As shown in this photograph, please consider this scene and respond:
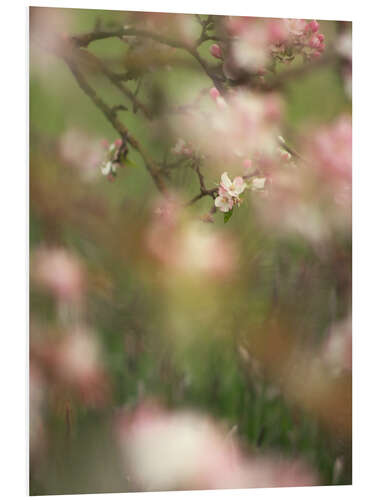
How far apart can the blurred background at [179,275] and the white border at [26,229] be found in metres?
0.04

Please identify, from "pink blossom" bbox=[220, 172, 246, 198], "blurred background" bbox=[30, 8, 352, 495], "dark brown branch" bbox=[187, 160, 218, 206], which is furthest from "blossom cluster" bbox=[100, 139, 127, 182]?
"pink blossom" bbox=[220, 172, 246, 198]

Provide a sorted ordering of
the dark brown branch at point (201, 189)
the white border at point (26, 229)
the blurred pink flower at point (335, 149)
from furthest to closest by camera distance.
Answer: the blurred pink flower at point (335, 149) → the dark brown branch at point (201, 189) → the white border at point (26, 229)

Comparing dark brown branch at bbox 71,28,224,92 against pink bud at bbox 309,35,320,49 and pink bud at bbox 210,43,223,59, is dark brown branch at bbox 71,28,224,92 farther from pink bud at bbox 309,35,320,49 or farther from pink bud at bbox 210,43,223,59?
pink bud at bbox 309,35,320,49

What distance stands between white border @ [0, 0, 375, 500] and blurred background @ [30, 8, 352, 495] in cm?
4

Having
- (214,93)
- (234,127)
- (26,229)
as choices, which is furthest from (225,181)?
(26,229)

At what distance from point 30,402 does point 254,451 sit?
0.77m

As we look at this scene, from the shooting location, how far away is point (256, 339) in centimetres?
273

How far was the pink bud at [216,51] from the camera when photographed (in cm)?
271

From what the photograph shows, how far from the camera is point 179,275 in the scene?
2678 millimetres

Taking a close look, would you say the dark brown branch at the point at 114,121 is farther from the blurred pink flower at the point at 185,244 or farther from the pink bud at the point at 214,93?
the pink bud at the point at 214,93

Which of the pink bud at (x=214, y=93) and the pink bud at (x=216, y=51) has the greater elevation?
the pink bud at (x=216, y=51)

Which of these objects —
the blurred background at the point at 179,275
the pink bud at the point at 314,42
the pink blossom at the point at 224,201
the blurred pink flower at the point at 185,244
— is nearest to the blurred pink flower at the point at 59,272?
the blurred background at the point at 179,275

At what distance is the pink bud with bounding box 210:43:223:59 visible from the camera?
2.71 m
